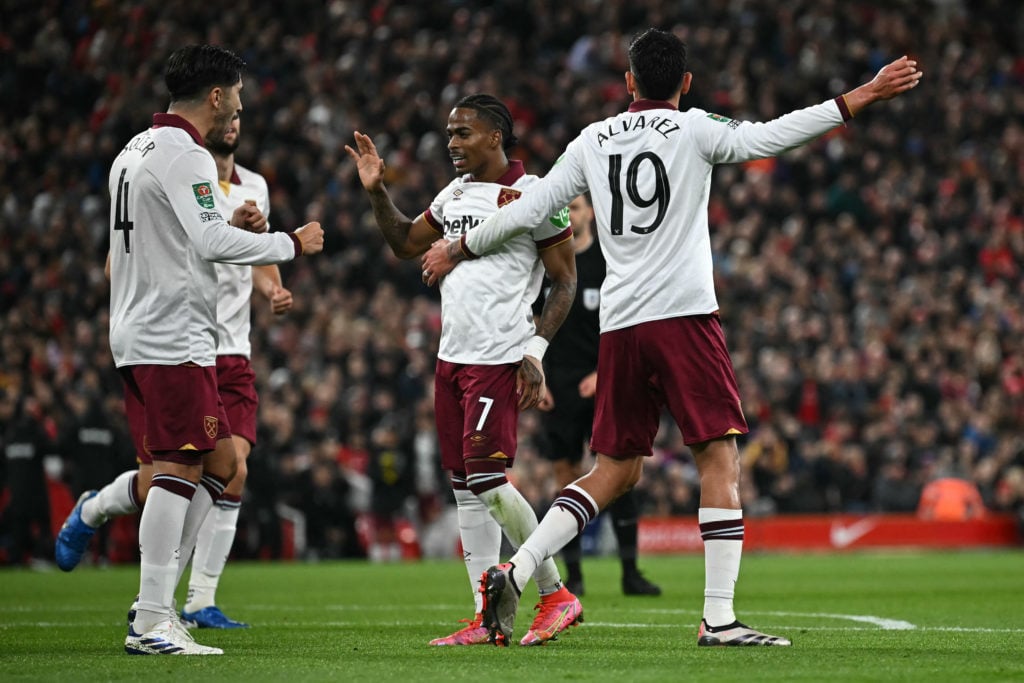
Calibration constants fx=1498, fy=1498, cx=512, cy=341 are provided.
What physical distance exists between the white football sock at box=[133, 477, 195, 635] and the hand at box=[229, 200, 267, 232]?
1.14 m

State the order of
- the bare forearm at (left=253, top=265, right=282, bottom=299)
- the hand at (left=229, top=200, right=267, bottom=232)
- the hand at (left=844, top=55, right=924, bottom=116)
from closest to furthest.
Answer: the hand at (left=844, top=55, right=924, bottom=116) → the hand at (left=229, top=200, right=267, bottom=232) → the bare forearm at (left=253, top=265, right=282, bottom=299)

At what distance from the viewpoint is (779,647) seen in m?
6.05

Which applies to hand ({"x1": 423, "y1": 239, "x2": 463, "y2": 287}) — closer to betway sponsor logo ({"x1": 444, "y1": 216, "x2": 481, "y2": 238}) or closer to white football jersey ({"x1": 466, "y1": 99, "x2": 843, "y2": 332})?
betway sponsor logo ({"x1": 444, "y1": 216, "x2": 481, "y2": 238})

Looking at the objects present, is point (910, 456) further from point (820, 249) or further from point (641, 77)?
point (641, 77)

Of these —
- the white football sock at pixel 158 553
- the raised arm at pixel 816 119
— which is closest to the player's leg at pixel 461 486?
the white football sock at pixel 158 553

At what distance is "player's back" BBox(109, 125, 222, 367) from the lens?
6.38 meters

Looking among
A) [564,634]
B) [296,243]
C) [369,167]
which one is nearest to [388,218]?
[369,167]

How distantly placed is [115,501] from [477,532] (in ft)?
6.49

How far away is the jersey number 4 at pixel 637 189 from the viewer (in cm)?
625

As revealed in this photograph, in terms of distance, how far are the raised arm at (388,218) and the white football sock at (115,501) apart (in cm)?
183

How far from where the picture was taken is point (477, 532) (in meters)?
6.98

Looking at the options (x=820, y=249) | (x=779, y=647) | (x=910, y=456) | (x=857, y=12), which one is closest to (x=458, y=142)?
(x=779, y=647)

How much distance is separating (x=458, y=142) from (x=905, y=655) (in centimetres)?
301

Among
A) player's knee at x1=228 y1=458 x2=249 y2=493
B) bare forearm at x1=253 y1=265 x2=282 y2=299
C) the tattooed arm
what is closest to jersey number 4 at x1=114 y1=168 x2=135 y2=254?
the tattooed arm
